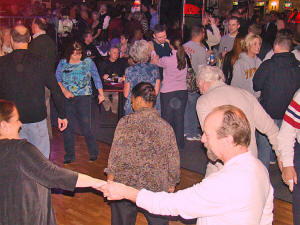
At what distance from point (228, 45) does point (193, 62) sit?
884 mm

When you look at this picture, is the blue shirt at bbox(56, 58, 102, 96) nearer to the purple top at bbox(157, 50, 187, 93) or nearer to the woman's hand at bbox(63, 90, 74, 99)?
the woman's hand at bbox(63, 90, 74, 99)

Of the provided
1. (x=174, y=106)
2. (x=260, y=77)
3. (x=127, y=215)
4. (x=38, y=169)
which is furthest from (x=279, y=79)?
(x=38, y=169)

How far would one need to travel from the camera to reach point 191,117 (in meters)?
6.75

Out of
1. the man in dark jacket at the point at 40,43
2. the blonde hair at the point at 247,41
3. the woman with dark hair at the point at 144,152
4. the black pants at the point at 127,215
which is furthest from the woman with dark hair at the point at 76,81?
the black pants at the point at 127,215

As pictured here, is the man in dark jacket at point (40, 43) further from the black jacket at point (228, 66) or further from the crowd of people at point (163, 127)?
the black jacket at point (228, 66)

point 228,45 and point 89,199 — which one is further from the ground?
point 228,45

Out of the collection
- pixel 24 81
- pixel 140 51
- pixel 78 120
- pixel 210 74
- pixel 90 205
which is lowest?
pixel 90 205

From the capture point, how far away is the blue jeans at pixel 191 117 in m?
6.57

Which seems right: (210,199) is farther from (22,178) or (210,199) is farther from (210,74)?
(210,74)

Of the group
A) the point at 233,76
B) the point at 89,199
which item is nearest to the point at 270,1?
the point at 233,76

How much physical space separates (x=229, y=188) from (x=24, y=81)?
2.79m

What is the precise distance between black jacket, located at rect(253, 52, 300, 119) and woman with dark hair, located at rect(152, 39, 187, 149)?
1313 mm

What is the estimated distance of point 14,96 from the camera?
3984 mm

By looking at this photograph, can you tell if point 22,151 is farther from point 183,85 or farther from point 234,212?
point 183,85
